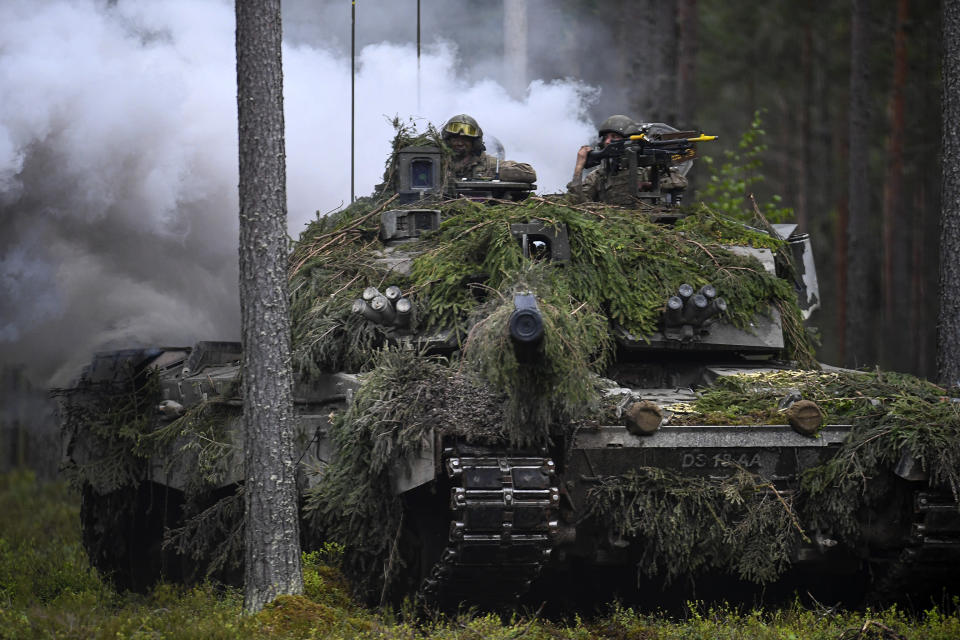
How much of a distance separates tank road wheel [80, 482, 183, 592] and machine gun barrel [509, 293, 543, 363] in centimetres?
538

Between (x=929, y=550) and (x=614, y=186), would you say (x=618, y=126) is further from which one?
(x=929, y=550)

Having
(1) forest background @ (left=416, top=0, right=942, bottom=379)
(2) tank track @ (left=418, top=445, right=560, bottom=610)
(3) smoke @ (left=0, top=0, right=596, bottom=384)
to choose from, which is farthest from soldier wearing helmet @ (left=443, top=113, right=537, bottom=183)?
(1) forest background @ (left=416, top=0, right=942, bottom=379)

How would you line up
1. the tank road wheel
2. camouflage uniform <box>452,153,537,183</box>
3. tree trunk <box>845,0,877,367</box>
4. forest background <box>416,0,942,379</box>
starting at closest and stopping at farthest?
camouflage uniform <box>452,153,537,183</box>
the tank road wheel
forest background <box>416,0,942,379</box>
tree trunk <box>845,0,877,367</box>

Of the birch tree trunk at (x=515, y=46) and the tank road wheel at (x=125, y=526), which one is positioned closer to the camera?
the tank road wheel at (x=125, y=526)

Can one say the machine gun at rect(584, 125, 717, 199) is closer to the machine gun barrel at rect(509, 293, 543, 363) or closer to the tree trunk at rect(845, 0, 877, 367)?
the machine gun barrel at rect(509, 293, 543, 363)

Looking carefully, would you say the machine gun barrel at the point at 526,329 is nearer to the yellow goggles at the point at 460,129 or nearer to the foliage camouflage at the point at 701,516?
the foliage camouflage at the point at 701,516

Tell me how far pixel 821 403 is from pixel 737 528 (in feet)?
3.15

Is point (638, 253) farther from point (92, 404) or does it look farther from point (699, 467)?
point (92, 404)

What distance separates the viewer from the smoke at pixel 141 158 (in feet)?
44.8

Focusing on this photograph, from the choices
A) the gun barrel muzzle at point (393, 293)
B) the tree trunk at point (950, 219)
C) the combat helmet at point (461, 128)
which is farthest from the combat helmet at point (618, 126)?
the gun barrel muzzle at point (393, 293)

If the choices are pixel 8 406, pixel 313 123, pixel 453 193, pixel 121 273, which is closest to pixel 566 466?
pixel 453 193

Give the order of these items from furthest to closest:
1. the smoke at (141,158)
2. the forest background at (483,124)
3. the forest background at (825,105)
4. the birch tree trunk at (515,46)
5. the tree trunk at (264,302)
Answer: the forest background at (825,105), the birch tree trunk at (515,46), the forest background at (483,124), the smoke at (141,158), the tree trunk at (264,302)

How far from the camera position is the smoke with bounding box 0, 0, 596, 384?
44.8ft

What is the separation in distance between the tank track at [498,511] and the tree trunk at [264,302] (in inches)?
43.0
